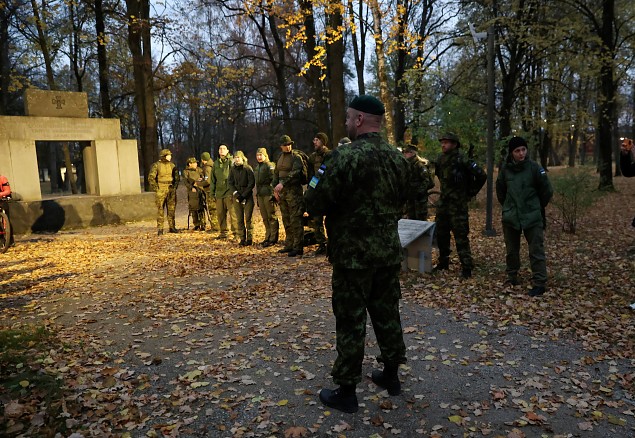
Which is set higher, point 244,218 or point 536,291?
point 244,218

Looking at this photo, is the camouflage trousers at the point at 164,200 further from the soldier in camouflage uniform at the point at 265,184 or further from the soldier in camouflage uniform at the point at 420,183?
the soldier in camouflage uniform at the point at 420,183

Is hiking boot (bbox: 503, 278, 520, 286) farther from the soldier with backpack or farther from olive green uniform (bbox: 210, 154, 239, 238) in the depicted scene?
olive green uniform (bbox: 210, 154, 239, 238)

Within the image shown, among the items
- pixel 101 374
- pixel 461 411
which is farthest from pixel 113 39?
pixel 461 411

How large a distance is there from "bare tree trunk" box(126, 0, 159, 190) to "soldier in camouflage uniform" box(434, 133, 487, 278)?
12476mm

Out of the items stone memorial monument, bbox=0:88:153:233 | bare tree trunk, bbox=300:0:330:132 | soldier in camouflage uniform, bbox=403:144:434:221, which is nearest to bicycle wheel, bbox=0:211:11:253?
stone memorial monument, bbox=0:88:153:233

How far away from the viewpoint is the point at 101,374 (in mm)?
4367

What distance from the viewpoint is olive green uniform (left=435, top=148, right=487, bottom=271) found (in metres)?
6.98

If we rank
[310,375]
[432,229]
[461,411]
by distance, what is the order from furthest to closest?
[432,229], [310,375], [461,411]

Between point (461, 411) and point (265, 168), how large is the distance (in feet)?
24.3

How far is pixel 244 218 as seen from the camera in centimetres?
1106

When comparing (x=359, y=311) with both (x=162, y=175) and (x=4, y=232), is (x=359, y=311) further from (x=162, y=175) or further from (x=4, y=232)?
(x=162, y=175)

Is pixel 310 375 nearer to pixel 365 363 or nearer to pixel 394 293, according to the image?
pixel 365 363

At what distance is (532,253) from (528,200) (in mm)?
695

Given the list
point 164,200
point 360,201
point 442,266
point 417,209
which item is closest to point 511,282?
point 442,266
